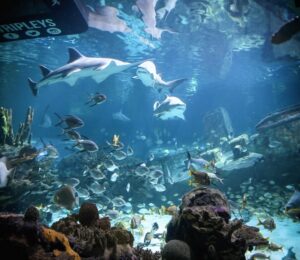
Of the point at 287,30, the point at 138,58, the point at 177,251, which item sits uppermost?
the point at 287,30

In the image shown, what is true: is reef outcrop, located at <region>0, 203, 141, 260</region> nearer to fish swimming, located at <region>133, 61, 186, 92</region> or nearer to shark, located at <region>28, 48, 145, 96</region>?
shark, located at <region>28, 48, 145, 96</region>

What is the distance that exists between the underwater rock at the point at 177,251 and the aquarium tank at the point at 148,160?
2cm

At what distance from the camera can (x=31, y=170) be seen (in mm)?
9734

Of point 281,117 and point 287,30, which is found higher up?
point 287,30

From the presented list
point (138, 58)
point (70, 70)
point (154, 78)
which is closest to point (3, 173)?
point (70, 70)

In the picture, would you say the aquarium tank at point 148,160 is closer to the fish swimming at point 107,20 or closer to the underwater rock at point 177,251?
the underwater rock at point 177,251

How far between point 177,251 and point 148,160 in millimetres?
13872

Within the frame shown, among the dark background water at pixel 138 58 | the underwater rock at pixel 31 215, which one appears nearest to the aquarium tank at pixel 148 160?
the underwater rock at pixel 31 215

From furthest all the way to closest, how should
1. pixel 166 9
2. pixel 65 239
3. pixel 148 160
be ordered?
pixel 148 160 < pixel 166 9 < pixel 65 239

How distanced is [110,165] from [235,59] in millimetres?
27448

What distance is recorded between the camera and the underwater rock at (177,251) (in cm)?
425

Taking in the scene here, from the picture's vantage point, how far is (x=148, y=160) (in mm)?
18125

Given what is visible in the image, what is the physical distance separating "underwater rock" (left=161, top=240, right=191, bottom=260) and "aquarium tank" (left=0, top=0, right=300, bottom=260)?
2cm

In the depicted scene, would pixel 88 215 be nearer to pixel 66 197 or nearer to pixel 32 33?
pixel 66 197
